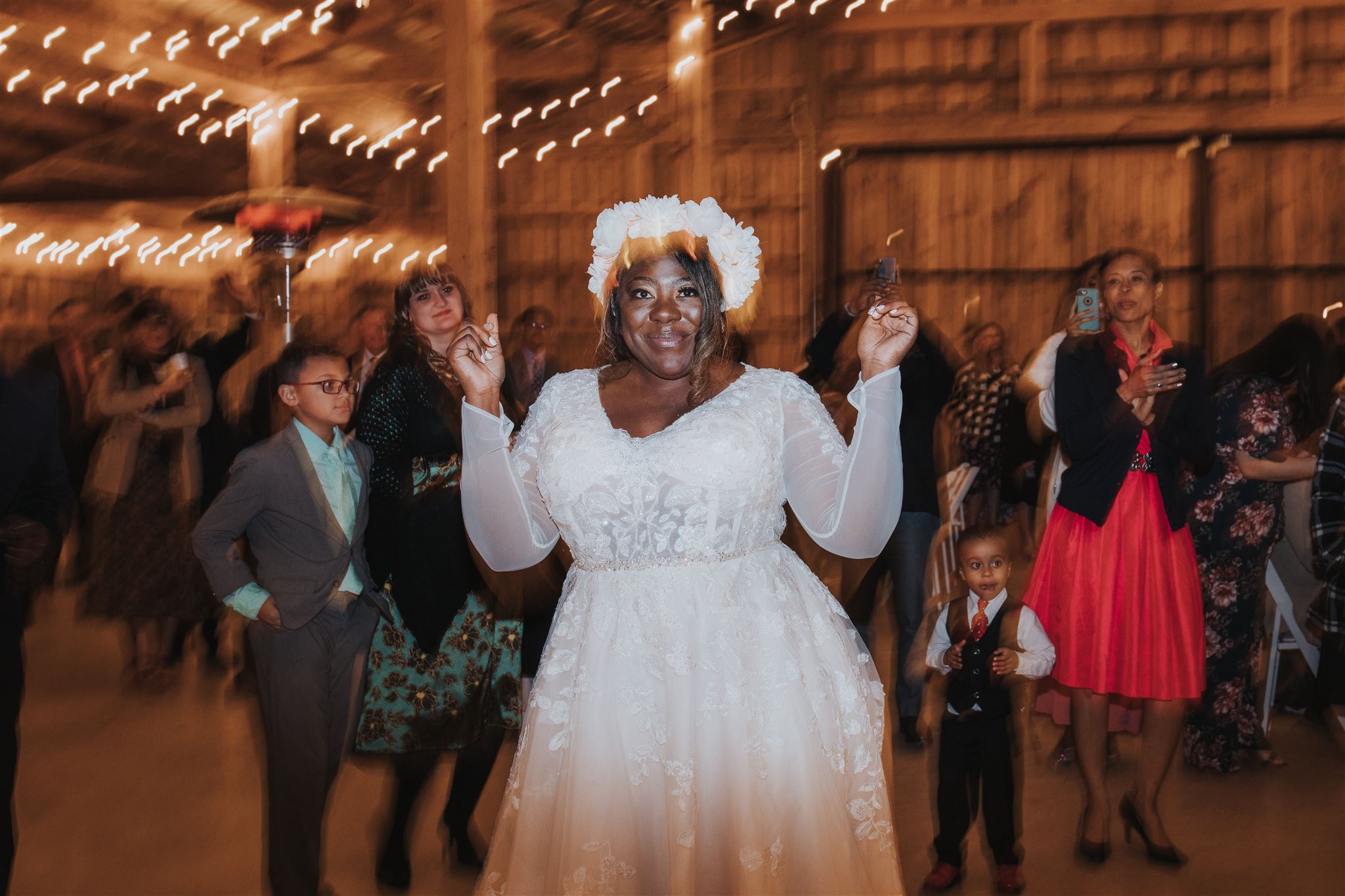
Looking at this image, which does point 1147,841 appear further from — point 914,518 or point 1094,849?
point 914,518

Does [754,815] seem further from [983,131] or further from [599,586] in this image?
[983,131]

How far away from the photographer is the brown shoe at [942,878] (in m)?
3.54

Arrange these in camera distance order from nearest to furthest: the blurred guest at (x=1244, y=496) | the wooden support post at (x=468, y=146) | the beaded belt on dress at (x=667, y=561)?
the beaded belt on dress at (x=667, y=561) → the blurred guest at (x=1244, y=496) → the wooden support post at (x=468, y=146)

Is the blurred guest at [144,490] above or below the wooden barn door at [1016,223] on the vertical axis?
below

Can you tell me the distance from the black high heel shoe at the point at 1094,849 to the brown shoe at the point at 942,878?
17.0 inches

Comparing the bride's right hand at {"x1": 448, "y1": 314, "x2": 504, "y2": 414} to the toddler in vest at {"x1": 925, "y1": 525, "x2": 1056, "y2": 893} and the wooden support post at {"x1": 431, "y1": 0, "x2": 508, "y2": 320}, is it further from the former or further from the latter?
the wooden support post at {"x1": 431, "y1": 0, "x2": 508, "y2": 320}

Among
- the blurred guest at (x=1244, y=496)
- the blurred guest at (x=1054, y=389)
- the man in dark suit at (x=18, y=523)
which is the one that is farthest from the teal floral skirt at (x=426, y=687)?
the blurred guest at (x=1244, y=496)

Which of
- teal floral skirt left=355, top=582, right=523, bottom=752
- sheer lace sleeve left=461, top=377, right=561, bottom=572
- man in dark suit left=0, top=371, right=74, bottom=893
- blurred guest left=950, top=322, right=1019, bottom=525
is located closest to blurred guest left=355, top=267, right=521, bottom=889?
teal floral skirt left=355, top=582, right=523, bottom=752

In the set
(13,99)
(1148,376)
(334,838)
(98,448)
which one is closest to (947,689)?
(1148,376)

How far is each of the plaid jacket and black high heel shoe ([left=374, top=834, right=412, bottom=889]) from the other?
2.65m

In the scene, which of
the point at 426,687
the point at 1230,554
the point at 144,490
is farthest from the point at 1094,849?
the point at 144,490

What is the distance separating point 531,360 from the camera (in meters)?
6.09

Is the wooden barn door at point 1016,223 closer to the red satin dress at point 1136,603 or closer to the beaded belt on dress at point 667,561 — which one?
the red satin dress at point 1136,603

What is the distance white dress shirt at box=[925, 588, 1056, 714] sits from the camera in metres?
3.52
